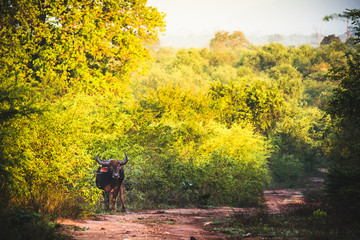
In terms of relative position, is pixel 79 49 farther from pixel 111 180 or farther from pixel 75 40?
pixel 111 180

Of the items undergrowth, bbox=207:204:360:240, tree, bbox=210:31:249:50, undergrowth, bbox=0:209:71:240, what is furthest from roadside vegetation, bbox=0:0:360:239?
tree, bbox=210:31:249:50

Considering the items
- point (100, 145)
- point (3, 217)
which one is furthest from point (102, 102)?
point (3, 217)

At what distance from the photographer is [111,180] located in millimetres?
12875

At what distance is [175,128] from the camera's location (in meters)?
20.6

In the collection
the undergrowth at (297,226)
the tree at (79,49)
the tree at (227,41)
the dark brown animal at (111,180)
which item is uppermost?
the tree at (227,41)

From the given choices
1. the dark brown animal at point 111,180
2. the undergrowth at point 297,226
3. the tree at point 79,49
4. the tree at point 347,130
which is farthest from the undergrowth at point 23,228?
the tree at point 347,130

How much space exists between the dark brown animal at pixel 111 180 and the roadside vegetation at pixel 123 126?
47 cm

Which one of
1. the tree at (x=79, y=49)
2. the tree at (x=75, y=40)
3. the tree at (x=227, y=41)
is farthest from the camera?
the tree at (x=227, y=41)

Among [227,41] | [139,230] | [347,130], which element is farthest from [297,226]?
[227,41]

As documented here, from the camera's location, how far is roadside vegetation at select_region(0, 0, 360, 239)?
8.38 m

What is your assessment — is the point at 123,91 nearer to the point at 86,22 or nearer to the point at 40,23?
the point at 86,22

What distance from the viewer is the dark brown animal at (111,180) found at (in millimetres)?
12586

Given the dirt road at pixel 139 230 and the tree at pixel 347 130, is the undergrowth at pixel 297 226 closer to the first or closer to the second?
the tree at pixel 347 130

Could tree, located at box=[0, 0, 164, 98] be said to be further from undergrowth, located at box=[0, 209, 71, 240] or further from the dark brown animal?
undergrowth, located at box=[0, 209, 71, 240]
